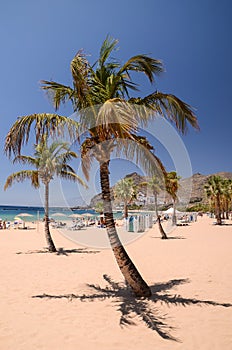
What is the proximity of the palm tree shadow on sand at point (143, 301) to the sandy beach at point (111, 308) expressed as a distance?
0.05 feet

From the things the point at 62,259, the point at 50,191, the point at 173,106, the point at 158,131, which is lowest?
the point at 62,259

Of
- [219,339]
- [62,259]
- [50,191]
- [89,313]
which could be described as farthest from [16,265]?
[219,339]

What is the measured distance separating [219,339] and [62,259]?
318 inches

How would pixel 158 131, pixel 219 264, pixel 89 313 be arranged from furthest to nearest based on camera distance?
pixel 219 264
pixel 158 131
pixel 89 313

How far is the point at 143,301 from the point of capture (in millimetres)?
5844

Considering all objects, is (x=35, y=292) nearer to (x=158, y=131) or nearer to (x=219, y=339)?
(x=219, y=339)

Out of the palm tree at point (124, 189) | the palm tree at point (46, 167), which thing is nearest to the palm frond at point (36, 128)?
the palm tree at point (46, 167)

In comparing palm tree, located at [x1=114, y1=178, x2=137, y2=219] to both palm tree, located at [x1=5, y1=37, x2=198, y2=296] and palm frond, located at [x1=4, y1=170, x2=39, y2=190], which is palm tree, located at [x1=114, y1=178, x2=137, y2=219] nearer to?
palm frond, located at [x1=4, y1=170, x2=39, y2=190]

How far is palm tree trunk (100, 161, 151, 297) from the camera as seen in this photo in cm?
599

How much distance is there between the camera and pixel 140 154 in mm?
5824

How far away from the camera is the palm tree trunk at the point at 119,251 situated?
5992 mm

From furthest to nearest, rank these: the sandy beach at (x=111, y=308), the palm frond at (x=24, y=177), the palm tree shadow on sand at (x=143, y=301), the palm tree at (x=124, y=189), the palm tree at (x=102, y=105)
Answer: the palm tree at (x=124, y=189) < the palm frond at (x=24, y=177) < the palm tree at (x=102, y=105) < the palm tree shadow on sand at (x=143, y=301) < the sandy beach at (x=111, y=308)

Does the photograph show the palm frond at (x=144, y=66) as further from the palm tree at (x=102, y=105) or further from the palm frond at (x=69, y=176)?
the palm frond at (x=69, y=176)

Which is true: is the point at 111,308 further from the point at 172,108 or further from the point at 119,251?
the point at 172,108
